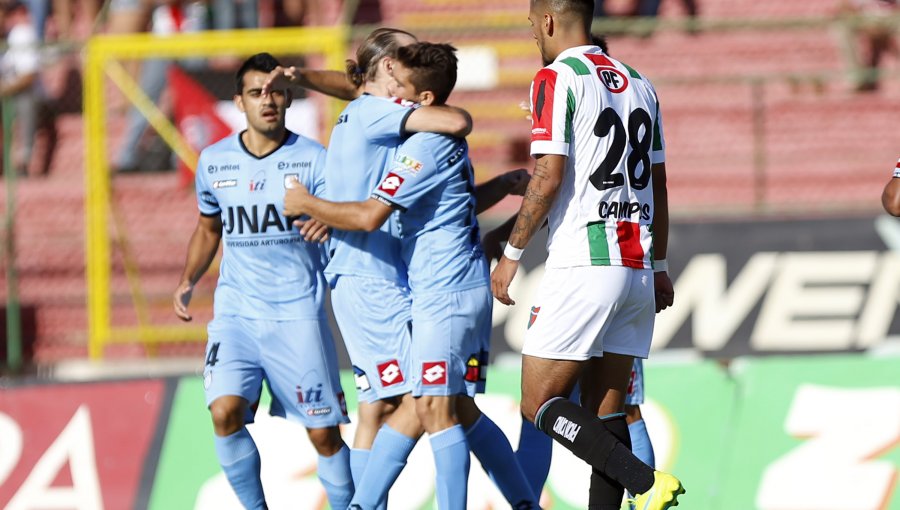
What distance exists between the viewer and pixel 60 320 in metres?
11.8

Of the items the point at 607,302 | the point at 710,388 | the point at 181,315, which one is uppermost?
the point at 607,302

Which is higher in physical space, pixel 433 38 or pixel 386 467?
pixel 433 38

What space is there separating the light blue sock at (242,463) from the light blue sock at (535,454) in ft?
4.44

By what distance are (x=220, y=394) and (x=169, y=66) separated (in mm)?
5280

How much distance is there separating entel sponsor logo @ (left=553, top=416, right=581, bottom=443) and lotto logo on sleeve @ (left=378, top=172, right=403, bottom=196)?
129 centimetres

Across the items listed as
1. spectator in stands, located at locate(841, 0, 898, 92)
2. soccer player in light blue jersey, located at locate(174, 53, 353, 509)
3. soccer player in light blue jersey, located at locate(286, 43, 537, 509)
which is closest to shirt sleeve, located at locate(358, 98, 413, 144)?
soccer player in light blue jersey, located at locate(286, 43, 537, 509)

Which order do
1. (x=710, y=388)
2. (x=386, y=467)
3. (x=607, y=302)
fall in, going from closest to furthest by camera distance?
(x=607, y=302)
(x=386, y=467)
(x=710, y=388)

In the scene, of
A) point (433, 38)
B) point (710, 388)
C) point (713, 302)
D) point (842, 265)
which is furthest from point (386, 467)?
point (433, 38)

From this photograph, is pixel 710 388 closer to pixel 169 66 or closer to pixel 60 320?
pixel 169 66

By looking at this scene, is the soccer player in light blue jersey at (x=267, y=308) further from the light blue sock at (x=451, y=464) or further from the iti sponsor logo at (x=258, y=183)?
the light blue sock at (x=451, y=464)

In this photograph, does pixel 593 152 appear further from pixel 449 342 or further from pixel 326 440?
pixel 326 440

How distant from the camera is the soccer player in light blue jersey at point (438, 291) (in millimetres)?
5656

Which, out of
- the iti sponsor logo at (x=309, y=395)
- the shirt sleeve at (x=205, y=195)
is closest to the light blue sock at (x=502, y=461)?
the iti sponsor logo at (x=309, y=395)

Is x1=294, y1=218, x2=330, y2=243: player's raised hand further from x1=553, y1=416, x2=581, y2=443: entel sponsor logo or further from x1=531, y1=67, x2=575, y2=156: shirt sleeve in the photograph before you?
x1=553, y1=416, x2=581, y2=443: entel sponsor logo
